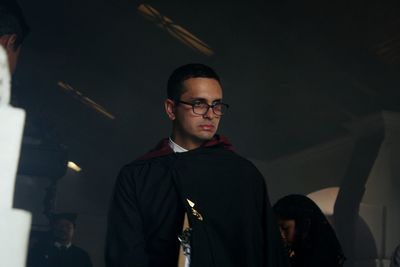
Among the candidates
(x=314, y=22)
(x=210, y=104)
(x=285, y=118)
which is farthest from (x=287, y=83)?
(x=210, y=104)

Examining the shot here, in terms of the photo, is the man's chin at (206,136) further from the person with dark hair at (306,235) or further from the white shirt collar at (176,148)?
the person with dark hair at (306,235)

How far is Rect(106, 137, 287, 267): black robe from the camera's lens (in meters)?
1.76

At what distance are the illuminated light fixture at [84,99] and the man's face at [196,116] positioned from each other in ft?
18.0

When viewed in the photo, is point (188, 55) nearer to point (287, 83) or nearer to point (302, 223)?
point (287, 83)

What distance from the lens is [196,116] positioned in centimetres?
197

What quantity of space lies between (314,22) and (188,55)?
131 cm

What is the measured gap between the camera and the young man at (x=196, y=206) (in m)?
1.77

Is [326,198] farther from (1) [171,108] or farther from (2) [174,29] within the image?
(1) [171,108]

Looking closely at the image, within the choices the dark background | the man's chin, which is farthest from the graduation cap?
the man's chin

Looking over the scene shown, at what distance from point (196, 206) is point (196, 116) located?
0.29m

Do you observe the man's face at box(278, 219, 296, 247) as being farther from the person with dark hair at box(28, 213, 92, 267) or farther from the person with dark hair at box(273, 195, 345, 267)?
the person with dark hair at box(28, 213, 92, 267)

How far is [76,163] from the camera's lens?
9297 mm

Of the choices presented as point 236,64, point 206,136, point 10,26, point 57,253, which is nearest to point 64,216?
point 57,253

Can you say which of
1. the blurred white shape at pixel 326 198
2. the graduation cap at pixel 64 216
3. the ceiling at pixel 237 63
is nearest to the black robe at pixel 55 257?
the graduation cap at pixel 64 216
